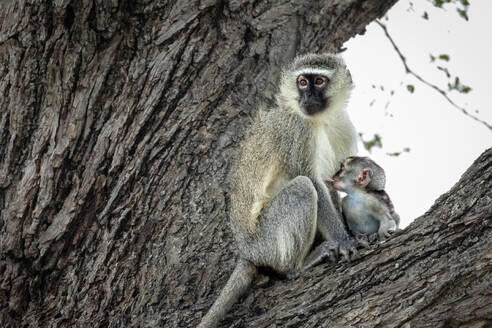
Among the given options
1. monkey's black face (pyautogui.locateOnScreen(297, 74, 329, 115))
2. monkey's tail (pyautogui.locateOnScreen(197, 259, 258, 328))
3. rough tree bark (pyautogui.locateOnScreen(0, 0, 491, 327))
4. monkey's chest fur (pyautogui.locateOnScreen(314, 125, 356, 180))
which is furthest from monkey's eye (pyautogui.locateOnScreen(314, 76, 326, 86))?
monkey's tail (pyautogui.locateOnScreen(197, 259, 258, 328))

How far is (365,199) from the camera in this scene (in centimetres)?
507

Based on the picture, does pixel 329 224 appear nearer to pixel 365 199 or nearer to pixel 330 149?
pixel 365 199

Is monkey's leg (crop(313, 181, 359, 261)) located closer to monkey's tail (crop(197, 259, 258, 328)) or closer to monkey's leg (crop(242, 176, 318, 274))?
monkey's leg (crop(242, 176, 318, 274))

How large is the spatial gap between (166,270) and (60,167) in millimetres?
930

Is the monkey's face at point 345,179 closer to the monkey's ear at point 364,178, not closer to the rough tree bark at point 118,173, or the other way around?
the monkey's ear at point 364,178

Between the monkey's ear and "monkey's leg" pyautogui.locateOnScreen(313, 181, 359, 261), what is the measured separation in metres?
0.25

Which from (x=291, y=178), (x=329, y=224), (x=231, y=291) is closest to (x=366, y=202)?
(x=329, y=224)

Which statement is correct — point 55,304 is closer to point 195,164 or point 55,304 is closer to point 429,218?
point 195,164

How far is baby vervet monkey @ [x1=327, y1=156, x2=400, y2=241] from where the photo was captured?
4.97m

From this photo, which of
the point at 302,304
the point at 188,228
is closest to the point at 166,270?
the point at 188,228

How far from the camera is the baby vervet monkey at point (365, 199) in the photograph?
16.3 feet

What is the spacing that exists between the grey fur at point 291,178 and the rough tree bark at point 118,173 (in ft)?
0.94

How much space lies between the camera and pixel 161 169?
4613mm

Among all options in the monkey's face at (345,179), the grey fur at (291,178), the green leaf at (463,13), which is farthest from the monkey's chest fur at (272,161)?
the green leaf at (463,13)
